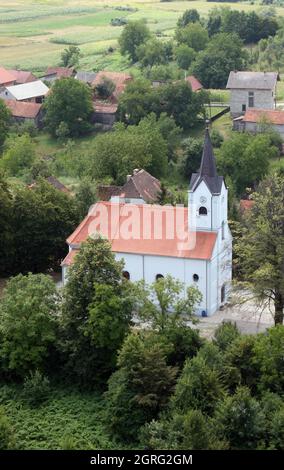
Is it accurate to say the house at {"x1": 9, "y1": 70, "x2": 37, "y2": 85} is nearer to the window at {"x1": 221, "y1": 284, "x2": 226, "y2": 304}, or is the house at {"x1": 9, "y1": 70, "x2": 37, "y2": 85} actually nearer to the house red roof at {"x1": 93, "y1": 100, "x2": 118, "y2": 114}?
the house red roof at {"x1": 93, "y1": 100, "x2": 118, "y2": 114}

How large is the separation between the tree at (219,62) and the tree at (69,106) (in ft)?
54.8

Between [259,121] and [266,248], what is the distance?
36.9m

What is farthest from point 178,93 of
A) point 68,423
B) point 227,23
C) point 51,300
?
point 68,423

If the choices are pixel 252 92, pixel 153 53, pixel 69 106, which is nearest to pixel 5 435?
pixel 69 106

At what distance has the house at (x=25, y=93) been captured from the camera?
99.1 metres

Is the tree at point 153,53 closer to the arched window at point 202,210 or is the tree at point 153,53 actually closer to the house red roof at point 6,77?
the house red roof at point 6,77

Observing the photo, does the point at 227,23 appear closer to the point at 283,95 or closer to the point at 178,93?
the point at 283,95

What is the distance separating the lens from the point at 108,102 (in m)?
95.0

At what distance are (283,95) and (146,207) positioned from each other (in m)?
47.5

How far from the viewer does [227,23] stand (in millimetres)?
115375

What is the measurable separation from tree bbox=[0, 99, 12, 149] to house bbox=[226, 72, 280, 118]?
2187 cm

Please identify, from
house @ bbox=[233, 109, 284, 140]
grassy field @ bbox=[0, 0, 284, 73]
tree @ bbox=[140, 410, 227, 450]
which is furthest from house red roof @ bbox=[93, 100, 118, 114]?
tree @ bbox=[140, 410, 227, 450]

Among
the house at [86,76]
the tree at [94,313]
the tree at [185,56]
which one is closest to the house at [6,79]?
the house at [86,76]

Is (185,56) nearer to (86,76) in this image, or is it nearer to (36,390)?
(86,76)
